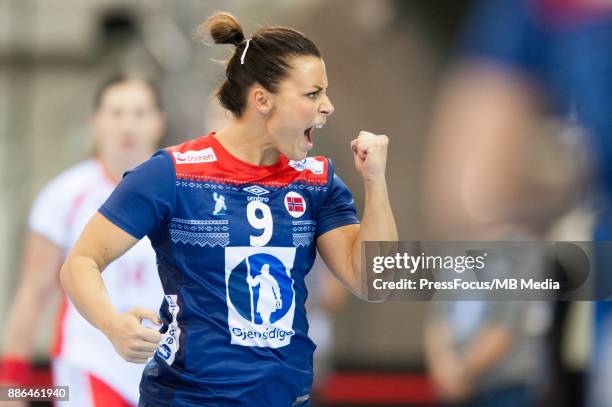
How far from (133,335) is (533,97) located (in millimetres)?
1305

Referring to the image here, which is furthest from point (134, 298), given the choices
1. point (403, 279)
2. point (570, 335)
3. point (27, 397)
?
point (570, 335)

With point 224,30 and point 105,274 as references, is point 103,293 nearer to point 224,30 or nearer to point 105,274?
point 224,30

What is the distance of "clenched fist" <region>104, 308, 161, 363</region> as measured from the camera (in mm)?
2742

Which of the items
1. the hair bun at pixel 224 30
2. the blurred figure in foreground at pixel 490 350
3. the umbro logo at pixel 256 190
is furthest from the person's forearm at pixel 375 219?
the blurred figure in foreground at pixel 490 350

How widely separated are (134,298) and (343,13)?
77.8 inches

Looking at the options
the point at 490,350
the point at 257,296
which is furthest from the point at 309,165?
the point at 490,350

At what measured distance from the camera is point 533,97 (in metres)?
3.16

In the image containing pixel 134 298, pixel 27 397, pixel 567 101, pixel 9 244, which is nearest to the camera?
pixel 567 101

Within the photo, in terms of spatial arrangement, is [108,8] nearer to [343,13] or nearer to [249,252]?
[343,13]

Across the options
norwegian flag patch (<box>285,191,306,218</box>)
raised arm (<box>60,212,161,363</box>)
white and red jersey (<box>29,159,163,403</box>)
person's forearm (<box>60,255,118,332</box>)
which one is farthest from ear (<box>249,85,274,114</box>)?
white and red jersey (<box>29,159,163,403</box>)

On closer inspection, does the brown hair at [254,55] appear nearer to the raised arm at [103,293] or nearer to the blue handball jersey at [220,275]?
the blue handball jersey at [220,275]

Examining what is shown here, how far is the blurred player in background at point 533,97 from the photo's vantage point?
295cm

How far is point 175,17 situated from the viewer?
5770mm

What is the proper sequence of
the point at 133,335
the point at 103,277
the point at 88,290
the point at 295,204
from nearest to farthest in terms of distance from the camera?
the point at 133,335, the point at 88,290, the point at 295,204, the point at 103,277
